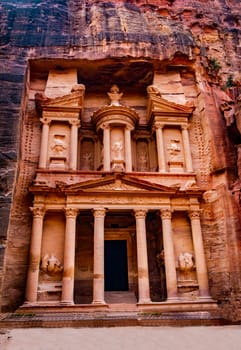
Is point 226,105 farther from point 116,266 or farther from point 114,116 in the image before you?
point 116,266

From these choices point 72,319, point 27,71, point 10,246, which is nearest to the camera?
point 72,319

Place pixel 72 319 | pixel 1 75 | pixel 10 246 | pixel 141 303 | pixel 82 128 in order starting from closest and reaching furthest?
pixel 72 319 → pixel 141 303 → pixel 10 246 → pixel 1 75 → pixel 82 128

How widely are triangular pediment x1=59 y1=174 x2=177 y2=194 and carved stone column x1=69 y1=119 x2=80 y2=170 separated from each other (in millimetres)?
1828

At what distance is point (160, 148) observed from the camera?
16.9 meters

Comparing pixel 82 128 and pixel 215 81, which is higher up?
pixel 215 81

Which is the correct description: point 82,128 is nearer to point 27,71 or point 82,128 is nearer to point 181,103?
point 27,71

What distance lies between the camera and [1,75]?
1617 cm

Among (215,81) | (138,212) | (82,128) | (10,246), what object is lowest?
(10,246)

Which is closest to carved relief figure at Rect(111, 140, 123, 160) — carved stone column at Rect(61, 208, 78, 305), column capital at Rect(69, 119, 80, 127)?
column capital at Rect(69, 119, 80, 127)

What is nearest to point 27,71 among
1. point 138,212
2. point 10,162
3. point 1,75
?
point 1,75

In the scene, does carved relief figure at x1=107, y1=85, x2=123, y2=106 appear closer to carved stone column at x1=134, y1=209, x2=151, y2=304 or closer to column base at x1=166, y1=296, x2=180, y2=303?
carved stone column at x1=134, y1=209, x2=151, y2=304

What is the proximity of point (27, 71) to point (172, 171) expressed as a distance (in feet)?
30.6

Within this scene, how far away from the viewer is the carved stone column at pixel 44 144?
15.9 metres

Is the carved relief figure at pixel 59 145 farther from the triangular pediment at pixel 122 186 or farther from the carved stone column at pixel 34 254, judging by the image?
the carved stone column at pixel 34 254
